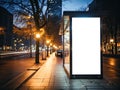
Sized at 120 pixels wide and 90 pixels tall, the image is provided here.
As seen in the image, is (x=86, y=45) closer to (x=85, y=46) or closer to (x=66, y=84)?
(x=85, y=46)

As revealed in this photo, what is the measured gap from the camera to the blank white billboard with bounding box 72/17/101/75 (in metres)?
15.4

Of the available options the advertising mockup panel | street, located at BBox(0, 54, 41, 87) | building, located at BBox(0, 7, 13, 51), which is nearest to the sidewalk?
the advertising mockup panel

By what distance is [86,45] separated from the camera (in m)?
15.5

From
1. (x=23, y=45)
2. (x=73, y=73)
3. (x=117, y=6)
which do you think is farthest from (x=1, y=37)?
(x=73, y=73)

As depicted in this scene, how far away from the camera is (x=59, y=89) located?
11578 millimetres

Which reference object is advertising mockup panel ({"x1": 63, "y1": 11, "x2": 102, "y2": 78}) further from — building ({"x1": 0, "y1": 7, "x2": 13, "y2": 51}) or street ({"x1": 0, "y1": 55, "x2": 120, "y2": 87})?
building ({"x1": 0, "y1": 7, "x2": 13, "y2": 51})

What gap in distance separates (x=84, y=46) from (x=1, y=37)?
101 m

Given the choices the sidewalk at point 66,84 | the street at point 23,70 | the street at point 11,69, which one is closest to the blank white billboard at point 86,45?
the sidewalk at point 66,84

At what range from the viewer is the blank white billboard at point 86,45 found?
606 inches

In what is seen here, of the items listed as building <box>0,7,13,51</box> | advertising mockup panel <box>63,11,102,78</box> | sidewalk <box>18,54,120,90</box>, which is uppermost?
building <box>0,7,13,51</box>

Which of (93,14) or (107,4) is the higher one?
(107,4)

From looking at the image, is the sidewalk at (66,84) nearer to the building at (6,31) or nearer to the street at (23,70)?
the street at (23,70)

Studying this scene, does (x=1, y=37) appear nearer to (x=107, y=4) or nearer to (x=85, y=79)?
(x=107, y=4)

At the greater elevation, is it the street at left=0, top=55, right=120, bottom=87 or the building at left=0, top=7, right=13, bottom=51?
the building at left=0, top=7, right=13, bottom=51
